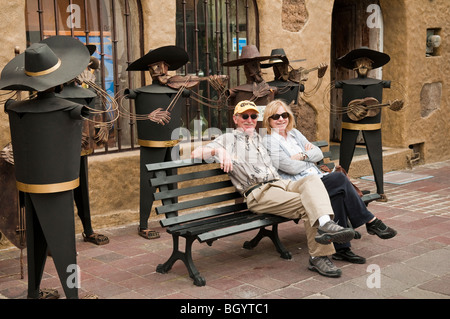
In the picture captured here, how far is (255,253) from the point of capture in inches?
192

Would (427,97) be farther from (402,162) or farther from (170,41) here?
(170,41)

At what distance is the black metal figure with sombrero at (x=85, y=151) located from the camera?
486 cm

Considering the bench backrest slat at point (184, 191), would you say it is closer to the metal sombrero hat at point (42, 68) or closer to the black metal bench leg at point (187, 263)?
the black metal bench leg at point (187, 263)

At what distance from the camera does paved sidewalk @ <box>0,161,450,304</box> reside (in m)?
3.99

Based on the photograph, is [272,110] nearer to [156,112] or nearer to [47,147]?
[156,112]

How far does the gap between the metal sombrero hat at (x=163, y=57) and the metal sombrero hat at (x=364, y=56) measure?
2016 mm

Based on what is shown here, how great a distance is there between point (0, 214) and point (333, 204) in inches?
95.6

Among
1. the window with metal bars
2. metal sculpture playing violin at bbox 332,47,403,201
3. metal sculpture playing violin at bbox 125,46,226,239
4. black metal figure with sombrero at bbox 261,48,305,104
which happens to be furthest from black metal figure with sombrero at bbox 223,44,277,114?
metal sculpture playing violin at bbox 332,47,403,201

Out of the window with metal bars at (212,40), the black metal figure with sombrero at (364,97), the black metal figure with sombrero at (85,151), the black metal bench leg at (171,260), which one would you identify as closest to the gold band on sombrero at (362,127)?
the black metal figure with sombrero at (364,97)

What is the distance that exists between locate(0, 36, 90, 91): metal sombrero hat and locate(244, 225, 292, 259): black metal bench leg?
80.5 inches

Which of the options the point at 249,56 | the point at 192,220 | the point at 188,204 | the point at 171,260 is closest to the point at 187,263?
the point at 171,260

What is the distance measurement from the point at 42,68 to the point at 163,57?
75.7 inches

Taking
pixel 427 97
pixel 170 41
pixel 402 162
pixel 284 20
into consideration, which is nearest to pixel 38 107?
pixel 170 41

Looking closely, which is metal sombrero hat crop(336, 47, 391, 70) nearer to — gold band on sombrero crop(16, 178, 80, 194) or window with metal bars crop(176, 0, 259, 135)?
window with metal bars crop(176, 0, 259, 135)
